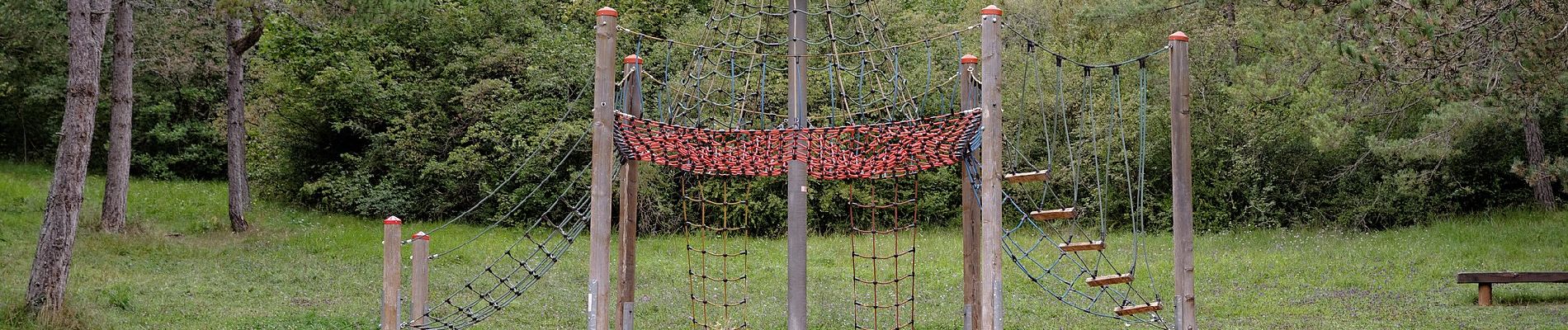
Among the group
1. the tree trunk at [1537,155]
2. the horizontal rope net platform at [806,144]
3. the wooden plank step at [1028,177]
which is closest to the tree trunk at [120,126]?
the horizontal rope net platform at [806,144]

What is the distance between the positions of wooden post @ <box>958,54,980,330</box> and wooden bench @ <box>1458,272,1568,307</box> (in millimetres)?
4368

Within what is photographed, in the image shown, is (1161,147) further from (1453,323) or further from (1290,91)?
(1453,323)

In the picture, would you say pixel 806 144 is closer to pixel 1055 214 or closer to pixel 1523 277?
pixel 1055 214

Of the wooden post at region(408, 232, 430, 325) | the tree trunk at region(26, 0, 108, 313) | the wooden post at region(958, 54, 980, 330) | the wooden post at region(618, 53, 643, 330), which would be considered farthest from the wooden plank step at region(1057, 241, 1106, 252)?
the tree trunk at region(26, 0, 108, 313)

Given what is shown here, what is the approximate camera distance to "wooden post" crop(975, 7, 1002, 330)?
6.75 metres

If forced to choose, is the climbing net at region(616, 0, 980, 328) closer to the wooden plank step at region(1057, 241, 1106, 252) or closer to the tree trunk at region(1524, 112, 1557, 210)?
the wooden plank step at region(1057, 241, 1106, 252)

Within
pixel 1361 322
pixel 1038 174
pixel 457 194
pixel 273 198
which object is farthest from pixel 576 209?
pixel 273 198

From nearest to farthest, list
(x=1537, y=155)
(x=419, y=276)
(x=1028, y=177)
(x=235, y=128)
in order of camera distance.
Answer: (x=1028, y=177) → (x=419, y=276) → (x=1537, y=155) → (x=235, y=128)

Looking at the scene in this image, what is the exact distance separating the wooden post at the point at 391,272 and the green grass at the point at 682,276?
8.73 ft

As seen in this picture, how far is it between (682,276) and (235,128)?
604 cm

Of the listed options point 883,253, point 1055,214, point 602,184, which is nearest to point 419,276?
point 602,184

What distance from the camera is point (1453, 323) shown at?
31.6 feet

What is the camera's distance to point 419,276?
303 inches

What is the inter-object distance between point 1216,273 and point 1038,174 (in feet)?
21.4
